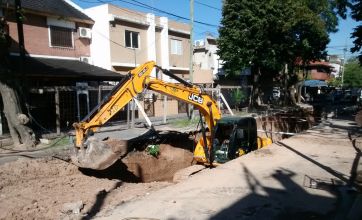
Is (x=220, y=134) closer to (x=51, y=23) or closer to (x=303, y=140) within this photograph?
(x=303, y=140)

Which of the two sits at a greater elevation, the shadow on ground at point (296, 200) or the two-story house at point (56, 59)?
the two-story house at point (56, 59)

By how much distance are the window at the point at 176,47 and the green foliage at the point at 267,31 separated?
3.97 meters

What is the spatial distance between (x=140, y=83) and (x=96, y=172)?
3.07 m

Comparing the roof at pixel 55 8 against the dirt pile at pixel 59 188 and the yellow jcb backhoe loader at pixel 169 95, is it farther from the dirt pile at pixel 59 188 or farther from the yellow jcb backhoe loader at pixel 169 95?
the dirt pile at pixel 59 188

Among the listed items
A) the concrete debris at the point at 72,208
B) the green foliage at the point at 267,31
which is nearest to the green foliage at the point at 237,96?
the green foliage at the point at 267,31

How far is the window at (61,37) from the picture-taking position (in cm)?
2088

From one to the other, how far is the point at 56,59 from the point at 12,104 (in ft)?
29.2

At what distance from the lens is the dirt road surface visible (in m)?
6.31

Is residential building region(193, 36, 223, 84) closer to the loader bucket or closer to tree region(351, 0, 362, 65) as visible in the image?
tree region(351, 0, 362, 65)

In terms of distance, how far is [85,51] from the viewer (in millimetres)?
22953

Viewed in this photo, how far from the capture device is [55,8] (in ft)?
69.3

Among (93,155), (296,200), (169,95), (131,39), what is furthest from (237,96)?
(296,200)

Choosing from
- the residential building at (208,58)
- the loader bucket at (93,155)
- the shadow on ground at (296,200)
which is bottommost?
the shadow on ground at (296,200)

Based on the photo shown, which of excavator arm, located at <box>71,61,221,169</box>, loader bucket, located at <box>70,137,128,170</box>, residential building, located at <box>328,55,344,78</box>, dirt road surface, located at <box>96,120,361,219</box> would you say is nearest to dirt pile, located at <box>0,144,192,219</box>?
loader bucket, located at <box>70,137,128,170</box>
